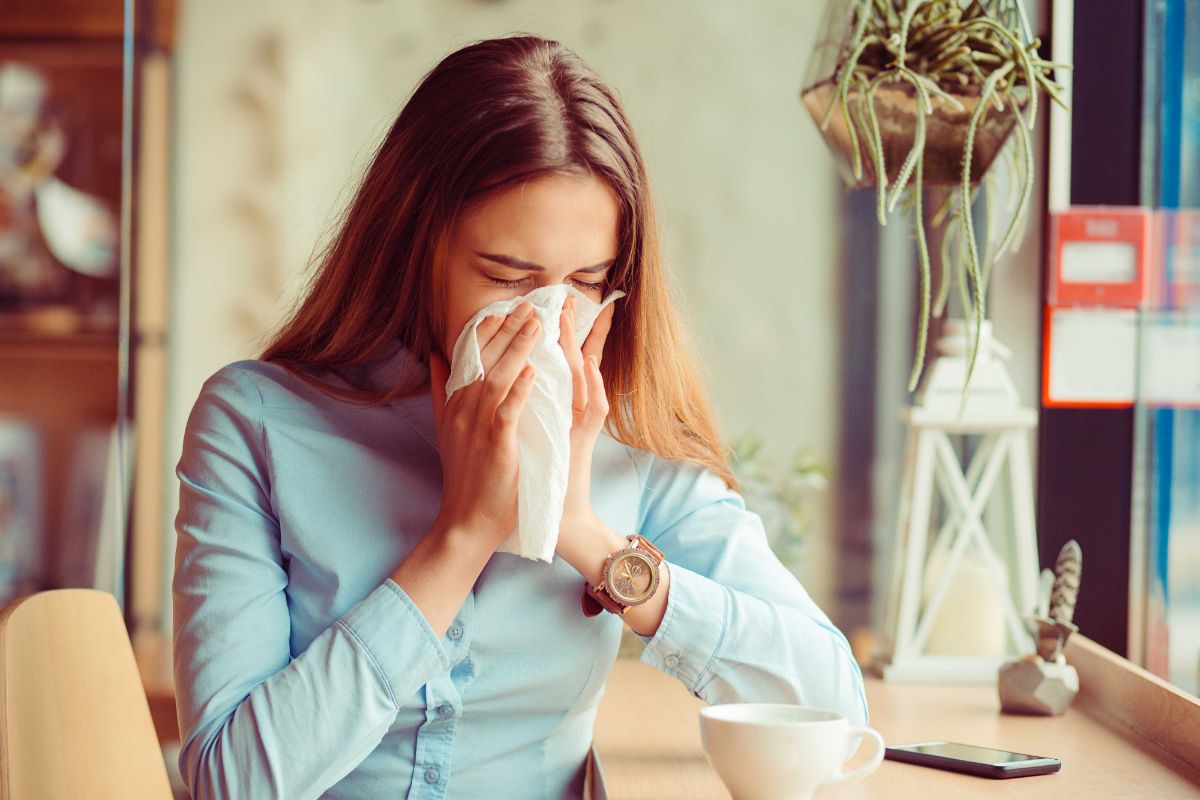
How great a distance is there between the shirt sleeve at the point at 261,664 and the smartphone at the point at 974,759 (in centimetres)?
43

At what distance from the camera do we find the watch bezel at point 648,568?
41.3 inches

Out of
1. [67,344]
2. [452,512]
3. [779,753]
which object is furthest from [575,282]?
[67,344]

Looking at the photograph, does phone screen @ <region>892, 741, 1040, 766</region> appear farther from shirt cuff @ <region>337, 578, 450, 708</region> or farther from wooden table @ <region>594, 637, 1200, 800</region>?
shirt cuff @ <region>337, 578, 450, 708</region>

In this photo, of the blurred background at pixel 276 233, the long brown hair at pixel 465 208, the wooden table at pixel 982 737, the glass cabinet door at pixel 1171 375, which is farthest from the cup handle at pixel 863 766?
the blurred background at pixel 276 233

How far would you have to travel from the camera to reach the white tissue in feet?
3.32

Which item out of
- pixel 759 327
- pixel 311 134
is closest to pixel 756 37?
pixel 759 327

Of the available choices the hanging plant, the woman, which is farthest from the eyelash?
the hanging plant

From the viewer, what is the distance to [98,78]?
2.52 meters

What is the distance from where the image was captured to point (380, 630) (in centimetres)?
98

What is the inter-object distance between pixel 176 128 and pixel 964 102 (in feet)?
5.74

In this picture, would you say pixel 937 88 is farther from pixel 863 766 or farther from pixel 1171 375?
pixel 863 766

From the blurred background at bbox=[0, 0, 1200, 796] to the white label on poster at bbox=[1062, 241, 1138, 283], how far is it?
2.74 feet

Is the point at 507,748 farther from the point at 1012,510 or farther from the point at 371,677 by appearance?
the point at 1012,510

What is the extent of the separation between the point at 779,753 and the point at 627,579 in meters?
0.26
